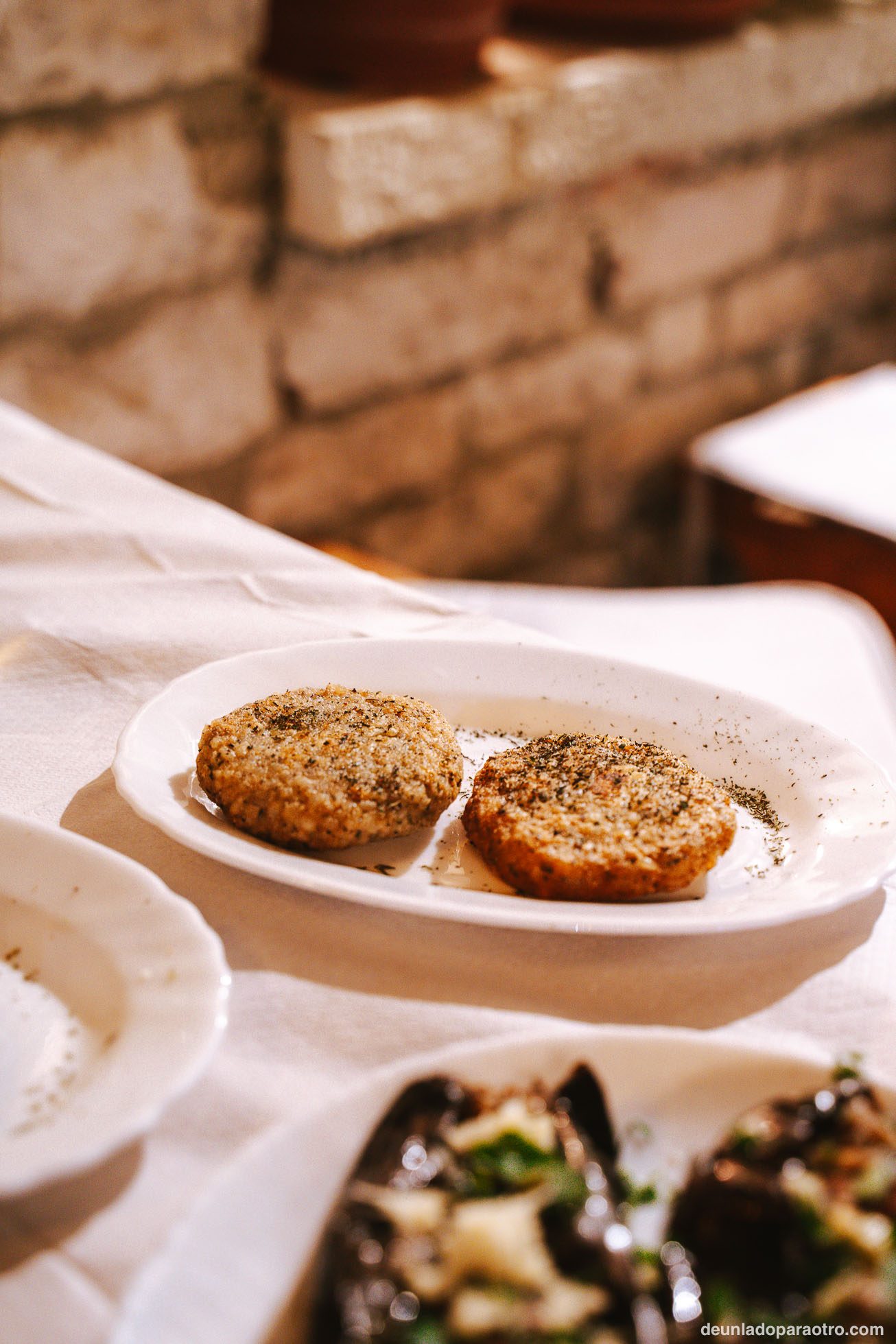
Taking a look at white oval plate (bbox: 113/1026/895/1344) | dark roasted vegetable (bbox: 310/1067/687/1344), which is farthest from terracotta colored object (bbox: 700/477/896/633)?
dark roasted vegetable (bbox: 310/1067/687/1344)

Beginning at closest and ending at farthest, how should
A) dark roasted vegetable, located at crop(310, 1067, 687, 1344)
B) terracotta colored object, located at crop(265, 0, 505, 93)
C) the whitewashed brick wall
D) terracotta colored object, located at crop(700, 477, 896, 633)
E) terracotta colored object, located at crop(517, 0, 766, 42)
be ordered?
dark roasted vegetable, located at crop(310, 1067, 687, 1344), the whitewashed brick wall, terracotta colored object, located at crop(265, 0, 505, 93), terracotta colored object, located at crop(700, 477, 896, 633), terracotta colored object, located at crop(517, 0, 766, 42)

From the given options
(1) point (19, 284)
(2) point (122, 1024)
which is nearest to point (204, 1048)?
(2) point (122, 1024)

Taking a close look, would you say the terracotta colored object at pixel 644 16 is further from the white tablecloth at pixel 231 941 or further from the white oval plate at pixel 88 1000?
the white oval plate at pixel 88 1000

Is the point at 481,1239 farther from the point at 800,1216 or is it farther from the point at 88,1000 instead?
the point at 88,1000

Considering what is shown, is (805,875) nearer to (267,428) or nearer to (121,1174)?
(121,1174)

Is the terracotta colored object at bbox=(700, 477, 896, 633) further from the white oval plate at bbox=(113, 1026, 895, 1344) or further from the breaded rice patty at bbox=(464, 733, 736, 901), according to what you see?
the white oval plate at bbox=(113, 1026, 895, 1344)

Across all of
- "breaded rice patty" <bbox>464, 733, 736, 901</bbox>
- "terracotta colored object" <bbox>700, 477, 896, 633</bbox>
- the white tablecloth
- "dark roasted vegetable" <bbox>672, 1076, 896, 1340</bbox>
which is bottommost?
"terracotta colored object" <bbox>700, 477, 896, 633</bbox>

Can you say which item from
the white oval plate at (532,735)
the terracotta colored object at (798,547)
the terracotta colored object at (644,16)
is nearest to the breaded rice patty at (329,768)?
the white oval plate at (532,735)
